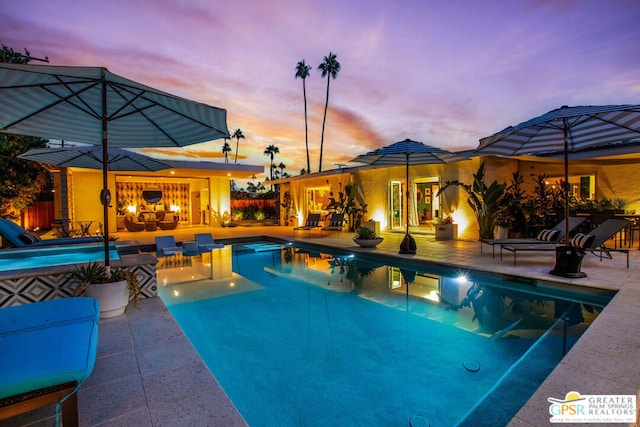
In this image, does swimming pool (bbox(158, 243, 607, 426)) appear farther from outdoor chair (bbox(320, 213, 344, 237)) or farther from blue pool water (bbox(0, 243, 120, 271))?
outdoor chair (bbox(320, 213, 344, 237))

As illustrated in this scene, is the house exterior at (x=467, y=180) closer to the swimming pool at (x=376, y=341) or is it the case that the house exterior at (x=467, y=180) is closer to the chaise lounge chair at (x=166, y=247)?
the swimming pool at (x=376, y=341)

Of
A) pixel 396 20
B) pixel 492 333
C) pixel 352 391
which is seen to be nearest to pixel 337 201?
pixel 396 20

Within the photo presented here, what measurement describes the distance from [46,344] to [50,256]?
700cm

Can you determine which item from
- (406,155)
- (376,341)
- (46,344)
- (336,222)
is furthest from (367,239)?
(46,344)

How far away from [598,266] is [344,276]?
5197 millimetres

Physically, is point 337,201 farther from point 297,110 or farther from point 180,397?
point 297,110

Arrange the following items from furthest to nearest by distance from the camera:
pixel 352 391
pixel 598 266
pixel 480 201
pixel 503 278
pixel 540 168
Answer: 1. pixel 540 168
2. pixel 480 201
3. pixel 598 266
4. pixel 503 278
5. pixel 352 391

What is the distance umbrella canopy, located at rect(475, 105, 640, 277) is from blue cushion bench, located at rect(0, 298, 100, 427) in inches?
232

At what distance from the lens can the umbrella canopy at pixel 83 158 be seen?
714 centimetres

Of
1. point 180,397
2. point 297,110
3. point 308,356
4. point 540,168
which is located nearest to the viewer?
point 180,397

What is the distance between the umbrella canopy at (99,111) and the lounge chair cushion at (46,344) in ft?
3.95

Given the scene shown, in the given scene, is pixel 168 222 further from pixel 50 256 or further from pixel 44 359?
pixel 44 359

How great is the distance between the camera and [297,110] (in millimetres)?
28812

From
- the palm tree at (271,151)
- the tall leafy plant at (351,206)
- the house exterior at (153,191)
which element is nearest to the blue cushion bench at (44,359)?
the tall leafy plant at (351,206)
